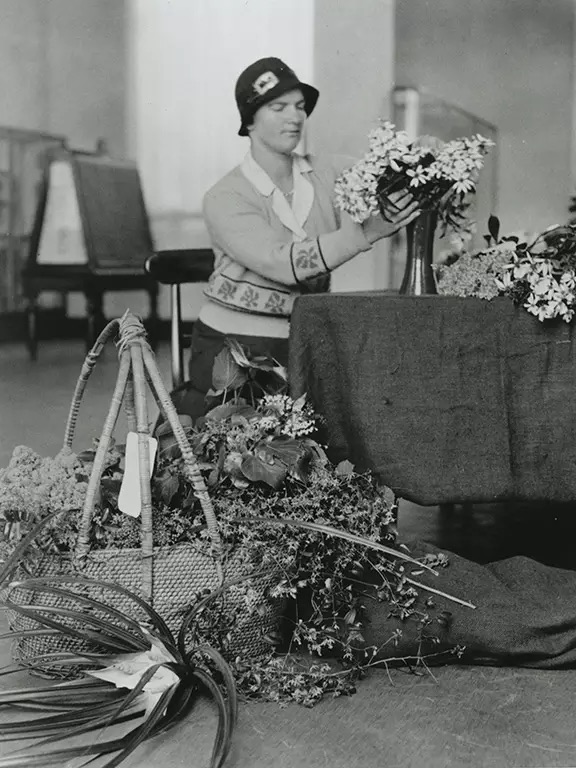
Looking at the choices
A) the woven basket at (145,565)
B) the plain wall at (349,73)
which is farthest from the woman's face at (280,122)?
the plain wall at (349,73)

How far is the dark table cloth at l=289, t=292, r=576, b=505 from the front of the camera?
2682mm

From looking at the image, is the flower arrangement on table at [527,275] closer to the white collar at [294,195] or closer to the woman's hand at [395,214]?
the woman's hand at [395,214]

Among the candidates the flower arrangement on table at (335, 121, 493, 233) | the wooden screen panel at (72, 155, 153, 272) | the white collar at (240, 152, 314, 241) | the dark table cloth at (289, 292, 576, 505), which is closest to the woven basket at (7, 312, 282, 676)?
the dark table cloth at (289, 292, 576, 505)

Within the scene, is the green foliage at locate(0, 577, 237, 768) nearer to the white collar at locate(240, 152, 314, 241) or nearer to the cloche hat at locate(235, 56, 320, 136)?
the white collar at locate(240, 152, 314, 241)

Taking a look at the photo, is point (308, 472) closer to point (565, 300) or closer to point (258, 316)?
point (565, 300)

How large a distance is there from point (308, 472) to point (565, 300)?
30.8 inches

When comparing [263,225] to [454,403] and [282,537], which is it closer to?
[454,403]

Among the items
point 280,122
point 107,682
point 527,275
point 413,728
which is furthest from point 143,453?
point 280,122

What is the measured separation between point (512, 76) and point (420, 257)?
12.4 ft

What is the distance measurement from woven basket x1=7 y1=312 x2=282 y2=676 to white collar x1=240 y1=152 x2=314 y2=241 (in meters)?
1.21

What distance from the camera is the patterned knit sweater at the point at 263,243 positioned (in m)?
3.22

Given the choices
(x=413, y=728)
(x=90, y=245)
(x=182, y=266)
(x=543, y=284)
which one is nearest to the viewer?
(x=413, y=728)

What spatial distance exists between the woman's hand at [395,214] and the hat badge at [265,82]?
31.2 inches

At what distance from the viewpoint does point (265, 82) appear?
11.5 ft
